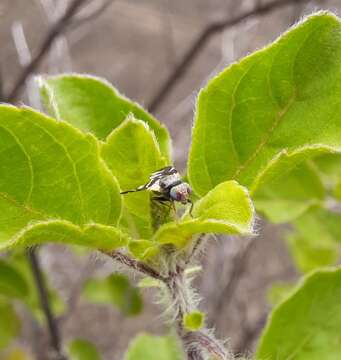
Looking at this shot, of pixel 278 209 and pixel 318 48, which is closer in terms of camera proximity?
pixel 318 48

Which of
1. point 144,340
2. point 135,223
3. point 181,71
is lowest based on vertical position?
point 144,340

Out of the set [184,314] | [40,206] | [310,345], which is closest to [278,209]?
[310,345]

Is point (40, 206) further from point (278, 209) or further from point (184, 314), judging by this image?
point (278, 209)

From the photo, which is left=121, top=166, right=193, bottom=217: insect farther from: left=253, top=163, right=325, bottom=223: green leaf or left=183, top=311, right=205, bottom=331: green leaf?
left=253, top=163, right=325, bottom=223: green leaf

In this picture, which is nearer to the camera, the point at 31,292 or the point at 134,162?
the point at 134,162

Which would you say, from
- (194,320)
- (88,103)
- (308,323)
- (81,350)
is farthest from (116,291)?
(194,320)

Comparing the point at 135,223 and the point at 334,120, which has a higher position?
the point at 334,120

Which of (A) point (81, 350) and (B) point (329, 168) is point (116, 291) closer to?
(A) point (81, 350)
